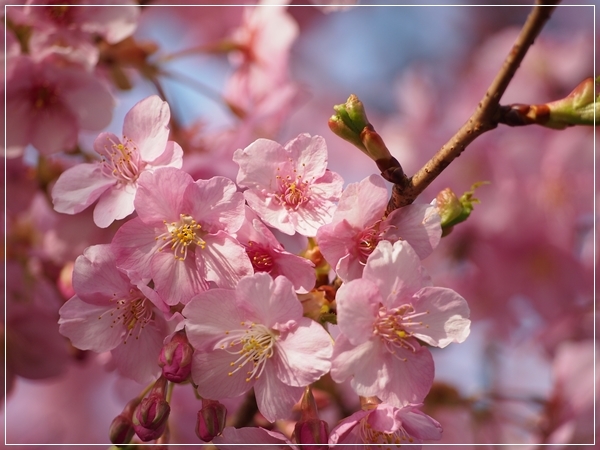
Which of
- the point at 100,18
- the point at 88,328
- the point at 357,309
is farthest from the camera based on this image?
the point at 100,18

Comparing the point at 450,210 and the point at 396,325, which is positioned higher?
the point at 450,210

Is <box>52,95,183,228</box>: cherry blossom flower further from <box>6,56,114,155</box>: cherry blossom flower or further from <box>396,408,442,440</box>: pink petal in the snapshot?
<box>396,408,442,440</box>: pink petal

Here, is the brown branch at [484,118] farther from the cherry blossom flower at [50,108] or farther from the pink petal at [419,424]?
the cherry blossom flower at [50,108]

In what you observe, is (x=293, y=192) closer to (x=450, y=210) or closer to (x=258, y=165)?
(x=258, y=165)

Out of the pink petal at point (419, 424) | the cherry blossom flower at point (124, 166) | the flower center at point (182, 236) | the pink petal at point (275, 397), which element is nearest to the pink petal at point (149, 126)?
the cherry blossom flower at point (124, 166)

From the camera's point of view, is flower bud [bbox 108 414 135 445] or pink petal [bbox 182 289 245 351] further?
flower bud [bbox 108 414 135 445]

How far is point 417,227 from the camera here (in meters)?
0.74

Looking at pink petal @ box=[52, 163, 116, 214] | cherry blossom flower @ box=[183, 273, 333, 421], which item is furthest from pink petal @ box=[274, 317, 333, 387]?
pink petal @ box=[52, 163, 116, 214]

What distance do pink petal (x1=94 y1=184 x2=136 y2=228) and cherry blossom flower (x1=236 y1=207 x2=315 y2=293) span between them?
0.50ft

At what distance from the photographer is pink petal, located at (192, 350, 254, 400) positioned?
729 millimetres

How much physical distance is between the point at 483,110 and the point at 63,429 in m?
1.56

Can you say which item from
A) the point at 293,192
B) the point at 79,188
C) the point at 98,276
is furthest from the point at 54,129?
the point at 293,192

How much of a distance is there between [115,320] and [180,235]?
0.45ft

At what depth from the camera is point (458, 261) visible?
1.68m
